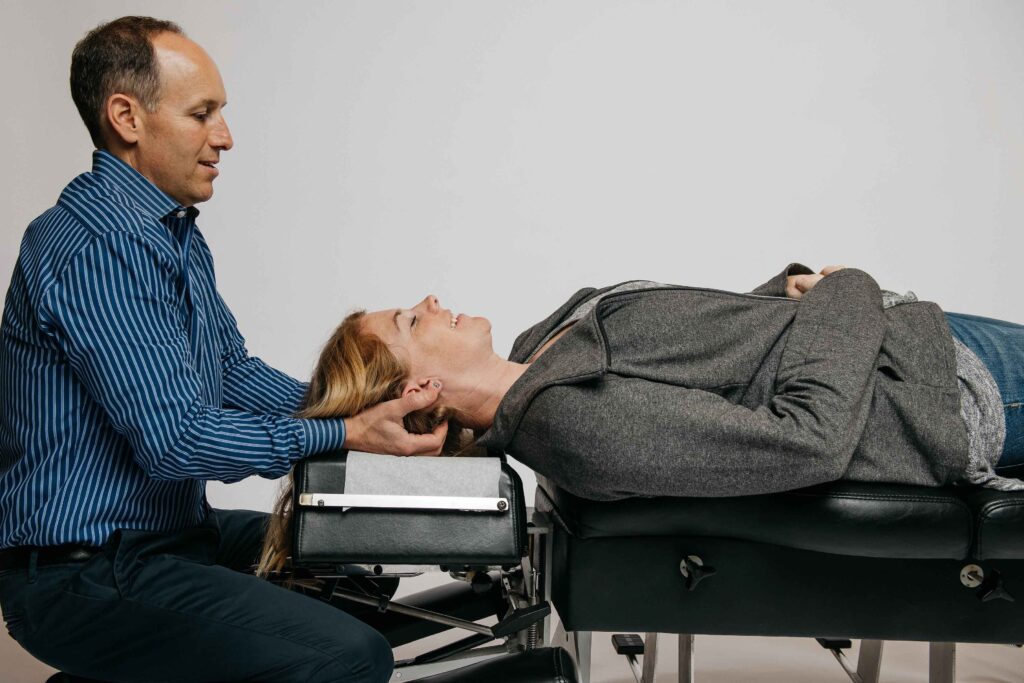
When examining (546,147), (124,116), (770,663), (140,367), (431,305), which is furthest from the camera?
(546,147)

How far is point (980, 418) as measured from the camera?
1.98 meters

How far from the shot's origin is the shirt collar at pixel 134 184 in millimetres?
1896

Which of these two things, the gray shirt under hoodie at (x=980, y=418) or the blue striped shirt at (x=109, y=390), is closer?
the blue striped shirt at (x=109, y=390)

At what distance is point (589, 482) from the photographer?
5.74ft

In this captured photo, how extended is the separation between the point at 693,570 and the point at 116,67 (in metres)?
1.45

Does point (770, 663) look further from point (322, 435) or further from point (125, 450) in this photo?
point (125, 450)

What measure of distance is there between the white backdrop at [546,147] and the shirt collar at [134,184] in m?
2.04

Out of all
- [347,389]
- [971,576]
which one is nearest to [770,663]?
[971,576]

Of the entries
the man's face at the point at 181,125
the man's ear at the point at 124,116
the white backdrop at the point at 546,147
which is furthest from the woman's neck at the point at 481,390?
the white backdrop at the point at 546,147

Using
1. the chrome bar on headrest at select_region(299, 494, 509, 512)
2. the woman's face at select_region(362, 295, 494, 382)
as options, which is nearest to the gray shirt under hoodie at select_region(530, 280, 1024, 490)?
the woman's face at select_region(362, 295, 494, 382)

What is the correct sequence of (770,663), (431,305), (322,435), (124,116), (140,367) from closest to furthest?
(140,367) < (322,435) < (124,116) < (431,305) < (770,663)

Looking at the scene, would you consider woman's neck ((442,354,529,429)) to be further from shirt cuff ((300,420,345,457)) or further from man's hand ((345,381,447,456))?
shirt cuff ((300,420,345,457))

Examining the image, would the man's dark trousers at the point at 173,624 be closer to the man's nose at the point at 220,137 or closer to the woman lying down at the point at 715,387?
the woman lying down at the point at 715,387

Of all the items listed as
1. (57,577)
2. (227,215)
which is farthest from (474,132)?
(57,577)
